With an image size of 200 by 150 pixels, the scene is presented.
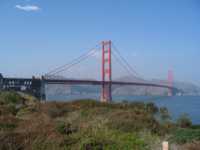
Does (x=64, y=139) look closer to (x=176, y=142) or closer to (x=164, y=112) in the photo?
(x=176, y=142)

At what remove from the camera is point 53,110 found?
15.0 m

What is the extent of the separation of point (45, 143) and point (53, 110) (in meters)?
8.34

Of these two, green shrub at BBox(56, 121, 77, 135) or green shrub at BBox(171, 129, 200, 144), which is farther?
green shrub at BBox(56, 121, 77, 135)

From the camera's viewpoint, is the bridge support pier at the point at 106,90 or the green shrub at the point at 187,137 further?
the bridge support pier at the point at 106,90

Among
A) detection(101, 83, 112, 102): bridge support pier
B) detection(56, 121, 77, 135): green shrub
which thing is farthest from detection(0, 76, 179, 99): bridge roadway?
detection(56, 121, 77, 135): green shrub

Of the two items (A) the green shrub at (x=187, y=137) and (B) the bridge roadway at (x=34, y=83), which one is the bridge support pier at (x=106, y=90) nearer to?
(B) the bridge roadway at (x=34, y=83)

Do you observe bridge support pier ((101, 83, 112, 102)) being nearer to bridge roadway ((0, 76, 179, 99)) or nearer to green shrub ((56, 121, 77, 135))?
bridge roadway ((0, 76, 179, 99))

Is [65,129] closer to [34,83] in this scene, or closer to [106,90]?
[106,90]

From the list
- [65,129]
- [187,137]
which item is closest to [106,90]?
[65,129]

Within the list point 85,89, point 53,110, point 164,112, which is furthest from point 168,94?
point 53,110

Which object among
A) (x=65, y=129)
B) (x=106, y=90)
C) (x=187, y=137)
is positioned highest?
(x=106, y=90)

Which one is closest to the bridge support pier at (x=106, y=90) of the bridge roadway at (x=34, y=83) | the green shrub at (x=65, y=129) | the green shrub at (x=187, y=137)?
the bridge roadway at (x=34, y=83)

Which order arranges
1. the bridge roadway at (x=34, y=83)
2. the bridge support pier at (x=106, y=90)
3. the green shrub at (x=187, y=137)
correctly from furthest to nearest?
the bridge roadway at (x=34, y=83)
the bridge support pier at (x=106, y=90)
the green shrub at (x=187, y=137)

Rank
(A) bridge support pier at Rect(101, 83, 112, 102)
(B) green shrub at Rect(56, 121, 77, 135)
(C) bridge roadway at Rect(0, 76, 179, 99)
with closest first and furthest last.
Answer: (B) green shrub at Rect(56, 121, 77, 135) → (A) bridge support pier at Rect(101, 83, 112, 102) → (C) bridge roadway at Rect(0, 76, 179, 99)
